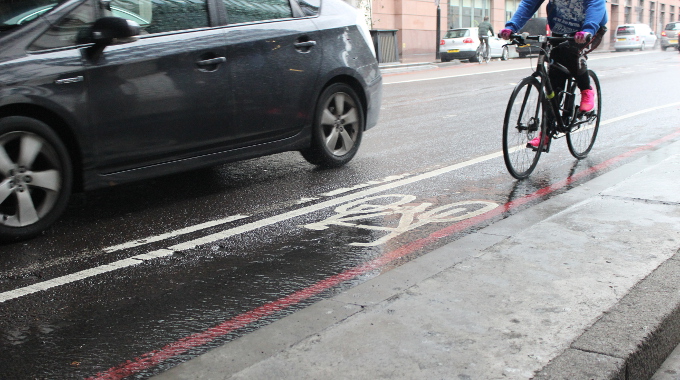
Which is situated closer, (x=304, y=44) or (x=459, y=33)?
(x=304, y=44)

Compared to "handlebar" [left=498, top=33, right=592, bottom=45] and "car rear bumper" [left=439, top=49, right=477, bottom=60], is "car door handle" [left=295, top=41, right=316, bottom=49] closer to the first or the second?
"handlebar" [left=498, top=33, right=592, bottom=45]

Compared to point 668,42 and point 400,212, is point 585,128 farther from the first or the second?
point 668,42

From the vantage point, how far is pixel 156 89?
4.91 m

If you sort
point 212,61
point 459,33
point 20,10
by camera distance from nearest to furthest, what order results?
point 20,10, point 212,61, point 459,33

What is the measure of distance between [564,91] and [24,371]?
501 centimetres

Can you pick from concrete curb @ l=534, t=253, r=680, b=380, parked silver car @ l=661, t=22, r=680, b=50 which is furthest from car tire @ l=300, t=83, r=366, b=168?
parked silver car @ l=661, t=22, r=680, b=50

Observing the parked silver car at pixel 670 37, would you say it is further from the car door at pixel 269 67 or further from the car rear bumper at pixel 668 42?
the car door at pixel 269 67

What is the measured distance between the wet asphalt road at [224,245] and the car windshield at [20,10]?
1.28m

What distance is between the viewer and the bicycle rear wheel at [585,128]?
262 inches

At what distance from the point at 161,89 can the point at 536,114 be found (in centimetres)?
302

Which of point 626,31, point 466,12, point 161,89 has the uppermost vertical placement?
point 466,12

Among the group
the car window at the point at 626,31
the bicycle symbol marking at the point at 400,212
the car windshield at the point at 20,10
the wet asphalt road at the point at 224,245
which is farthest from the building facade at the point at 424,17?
the car windshield at the point at 20,10

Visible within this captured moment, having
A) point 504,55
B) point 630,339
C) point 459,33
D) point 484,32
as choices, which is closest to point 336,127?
point 630,339

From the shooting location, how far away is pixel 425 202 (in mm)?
5504
